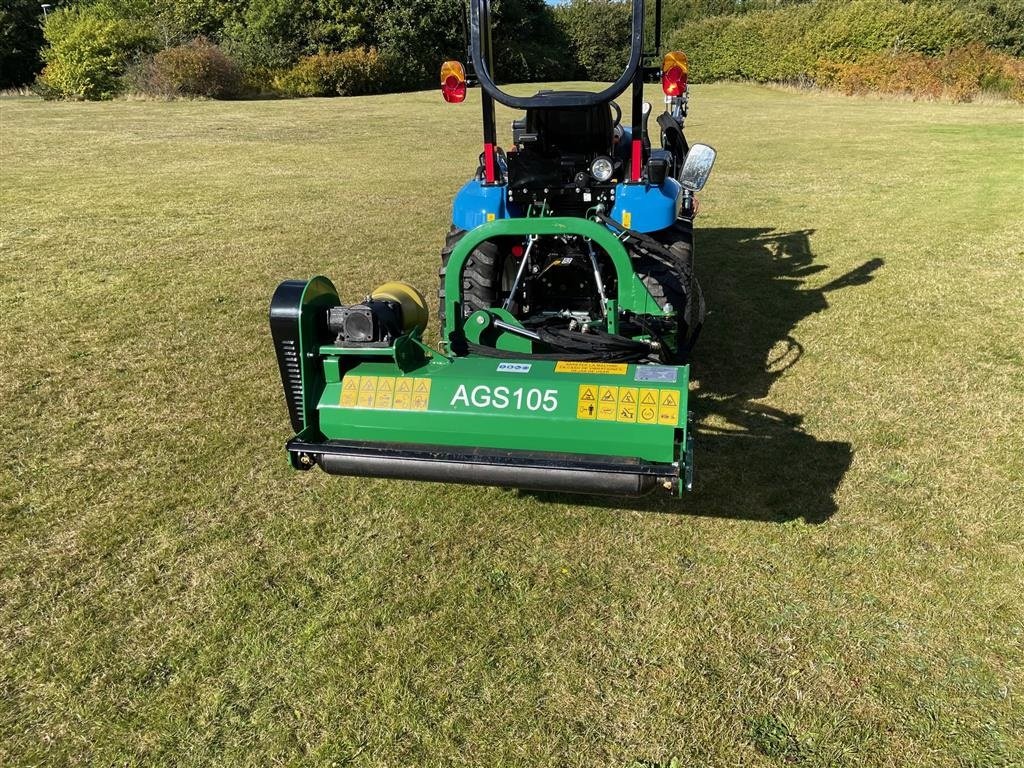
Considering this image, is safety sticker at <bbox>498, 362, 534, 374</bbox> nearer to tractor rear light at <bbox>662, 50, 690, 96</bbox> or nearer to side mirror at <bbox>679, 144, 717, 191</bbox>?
side mirror at <bbox>679, 144, 717, 191</bbox>

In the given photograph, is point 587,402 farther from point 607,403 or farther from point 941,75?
point 941,75

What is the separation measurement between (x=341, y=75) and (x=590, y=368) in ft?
99.6

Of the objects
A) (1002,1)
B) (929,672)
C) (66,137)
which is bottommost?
(929,672)

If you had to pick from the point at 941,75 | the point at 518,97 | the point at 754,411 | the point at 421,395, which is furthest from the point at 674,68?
the point at 941,75

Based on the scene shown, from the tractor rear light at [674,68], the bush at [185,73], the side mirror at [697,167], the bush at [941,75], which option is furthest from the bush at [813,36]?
the side mirror at [697,167]

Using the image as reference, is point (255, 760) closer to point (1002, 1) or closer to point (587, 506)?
point (587, 506)

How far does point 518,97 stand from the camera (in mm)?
3830

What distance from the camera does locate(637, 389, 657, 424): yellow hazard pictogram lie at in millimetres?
2656

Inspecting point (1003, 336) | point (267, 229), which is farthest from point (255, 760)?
point (267, 229)

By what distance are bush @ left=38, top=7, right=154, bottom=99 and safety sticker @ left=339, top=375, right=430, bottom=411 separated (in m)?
28.2

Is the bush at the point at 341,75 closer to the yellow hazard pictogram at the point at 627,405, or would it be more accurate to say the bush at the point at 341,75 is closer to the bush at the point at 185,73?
the bush at the point at 185,73

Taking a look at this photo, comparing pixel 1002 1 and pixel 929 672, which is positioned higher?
pixel 1002 1

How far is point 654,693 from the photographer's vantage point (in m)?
2.31

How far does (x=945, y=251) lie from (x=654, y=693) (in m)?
6.43
